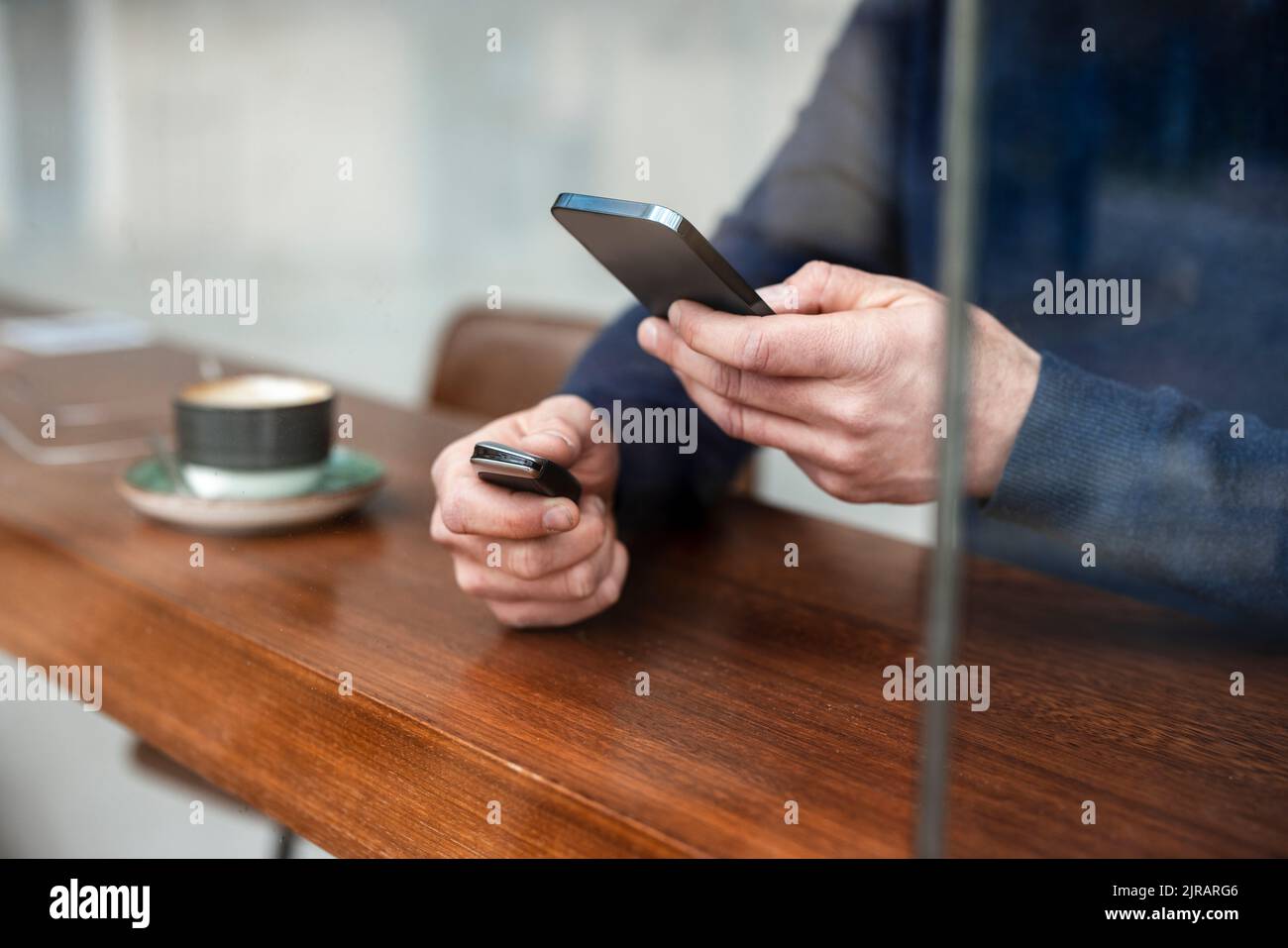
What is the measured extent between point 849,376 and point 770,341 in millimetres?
37

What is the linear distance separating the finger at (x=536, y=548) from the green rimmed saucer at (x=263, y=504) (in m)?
0.12

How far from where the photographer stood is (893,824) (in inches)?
13.9

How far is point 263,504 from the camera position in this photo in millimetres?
598

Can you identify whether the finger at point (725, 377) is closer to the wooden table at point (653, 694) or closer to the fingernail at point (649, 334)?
the fingernail at point (649, 334)

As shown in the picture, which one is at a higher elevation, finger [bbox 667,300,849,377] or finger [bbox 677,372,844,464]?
finger [bbox 667,300,849,377]

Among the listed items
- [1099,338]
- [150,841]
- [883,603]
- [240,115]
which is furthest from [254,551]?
[240,115]

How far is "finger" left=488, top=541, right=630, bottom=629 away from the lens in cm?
50

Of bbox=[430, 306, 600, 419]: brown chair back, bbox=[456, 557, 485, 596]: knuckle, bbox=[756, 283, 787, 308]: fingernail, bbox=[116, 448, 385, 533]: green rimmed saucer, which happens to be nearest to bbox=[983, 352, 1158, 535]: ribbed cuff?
bbox=[756, 283, 787, 308]: fingernail

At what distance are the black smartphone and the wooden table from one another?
0.49ft

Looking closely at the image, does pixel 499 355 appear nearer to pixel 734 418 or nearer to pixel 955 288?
pixel 734 418

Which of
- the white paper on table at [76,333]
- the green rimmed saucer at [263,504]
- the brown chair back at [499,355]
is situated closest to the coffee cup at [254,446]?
the green rimmed saucer at [263,504]

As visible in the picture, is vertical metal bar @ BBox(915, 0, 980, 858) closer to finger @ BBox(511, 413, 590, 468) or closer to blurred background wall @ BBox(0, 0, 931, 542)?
blurred background wall @ BBox(0, 0, 931, 542)

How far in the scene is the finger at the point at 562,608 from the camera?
504 millimetres

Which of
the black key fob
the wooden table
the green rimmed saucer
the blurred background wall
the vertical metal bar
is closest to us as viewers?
the vertical metal bar
